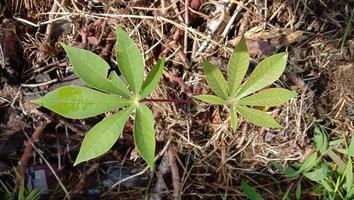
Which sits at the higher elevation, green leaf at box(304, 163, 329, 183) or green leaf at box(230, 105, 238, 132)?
green leaf at box(230, 105, 238, 132)

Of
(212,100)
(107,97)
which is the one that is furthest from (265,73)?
(107,97)

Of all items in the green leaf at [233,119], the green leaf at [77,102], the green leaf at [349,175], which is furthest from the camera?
the green leaf at [349,175]

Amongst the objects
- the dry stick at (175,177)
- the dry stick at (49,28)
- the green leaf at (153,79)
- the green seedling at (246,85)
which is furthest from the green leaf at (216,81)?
the dry stick at (49,28)

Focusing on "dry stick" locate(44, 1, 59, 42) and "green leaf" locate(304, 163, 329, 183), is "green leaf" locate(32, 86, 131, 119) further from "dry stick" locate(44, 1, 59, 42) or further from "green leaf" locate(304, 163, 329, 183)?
"green leaf" locate(304, 163, 329, 183)

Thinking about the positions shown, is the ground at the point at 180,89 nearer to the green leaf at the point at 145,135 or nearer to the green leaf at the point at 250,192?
the green leaf at the point at 250,192

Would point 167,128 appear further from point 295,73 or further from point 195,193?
point 295,73

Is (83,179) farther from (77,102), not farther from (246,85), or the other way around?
(246,85)

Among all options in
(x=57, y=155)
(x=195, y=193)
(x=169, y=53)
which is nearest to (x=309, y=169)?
(x=195, y=193)

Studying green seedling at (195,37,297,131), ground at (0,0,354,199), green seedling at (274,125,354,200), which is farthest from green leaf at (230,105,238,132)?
green seedling at (274,125,354,200)
